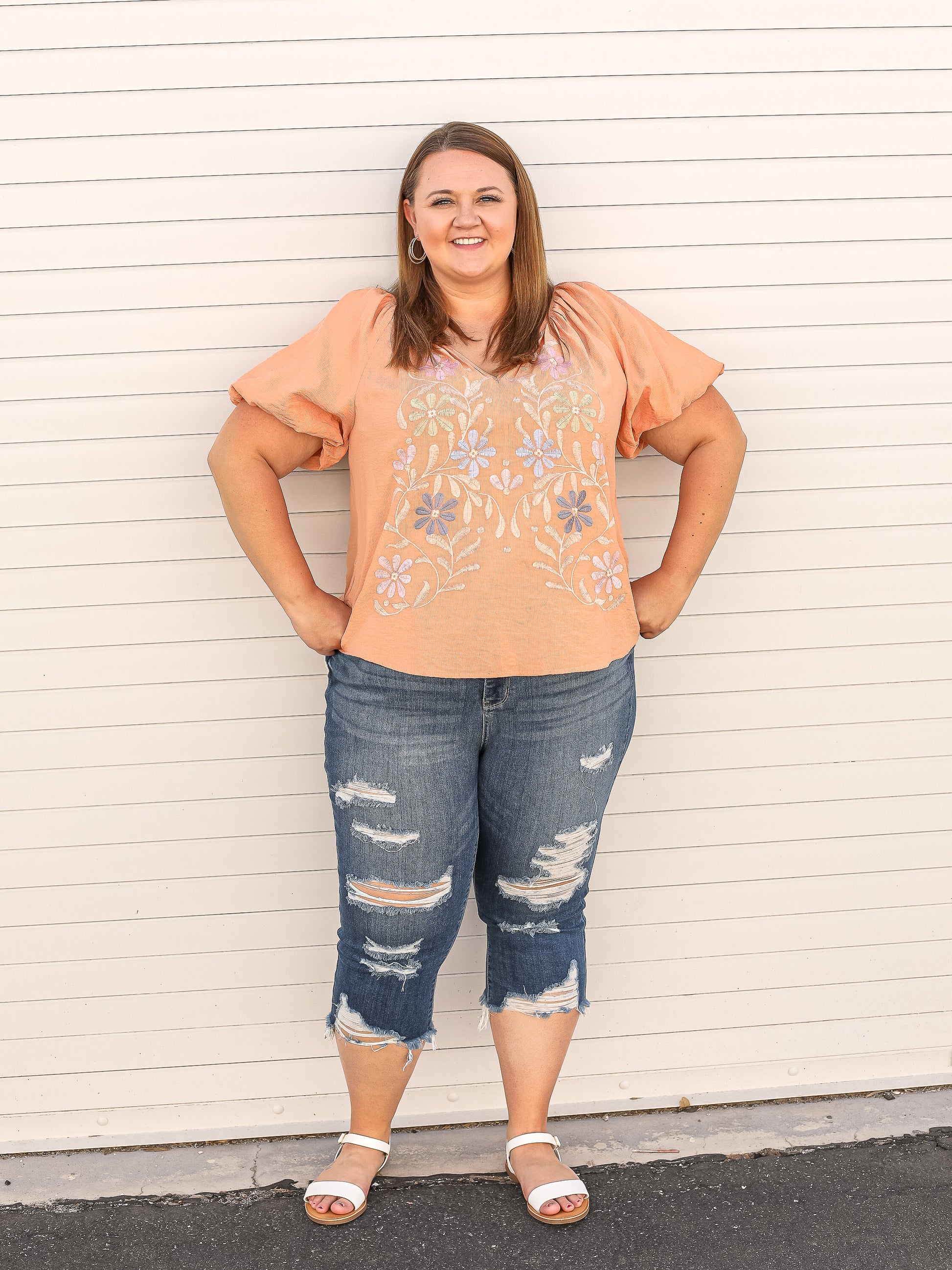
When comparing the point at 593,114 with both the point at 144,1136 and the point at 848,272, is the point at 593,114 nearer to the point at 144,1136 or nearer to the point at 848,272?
the point at 848,272

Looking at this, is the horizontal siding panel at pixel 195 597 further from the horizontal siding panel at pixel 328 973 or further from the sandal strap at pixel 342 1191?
the sandal strap at pixel 342 1191

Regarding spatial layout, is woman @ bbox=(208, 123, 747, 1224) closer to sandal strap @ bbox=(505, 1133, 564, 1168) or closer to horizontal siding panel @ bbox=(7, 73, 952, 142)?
sandal strap @ bbox=(505, 1133, 564, 1168)

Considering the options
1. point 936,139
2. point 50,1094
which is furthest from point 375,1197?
point 936,139

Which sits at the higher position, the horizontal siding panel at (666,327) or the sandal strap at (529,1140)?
the horizontal siding panel at (666,327)

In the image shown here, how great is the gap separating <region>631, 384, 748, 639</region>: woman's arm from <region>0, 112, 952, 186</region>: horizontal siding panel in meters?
0.56

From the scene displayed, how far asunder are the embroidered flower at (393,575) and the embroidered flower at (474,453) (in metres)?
0.21

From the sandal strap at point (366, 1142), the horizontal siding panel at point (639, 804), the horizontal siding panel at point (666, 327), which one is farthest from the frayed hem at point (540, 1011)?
the horizontal siding panel at point (666, 327)

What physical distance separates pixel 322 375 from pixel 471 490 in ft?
1.25

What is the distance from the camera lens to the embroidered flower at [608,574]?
73.4 inches

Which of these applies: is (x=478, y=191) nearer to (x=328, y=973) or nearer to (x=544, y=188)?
(x=544, y=188)

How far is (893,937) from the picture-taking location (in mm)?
2582

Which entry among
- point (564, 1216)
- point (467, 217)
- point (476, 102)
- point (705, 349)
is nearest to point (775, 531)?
point (705, 349)

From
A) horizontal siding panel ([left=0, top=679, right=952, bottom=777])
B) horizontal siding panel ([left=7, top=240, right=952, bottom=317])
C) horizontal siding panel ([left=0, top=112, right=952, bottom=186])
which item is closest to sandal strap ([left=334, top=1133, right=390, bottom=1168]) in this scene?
horizontal siding panel ([left=0, top=679, right=952, bottom=777])

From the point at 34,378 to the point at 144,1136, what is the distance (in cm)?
191
